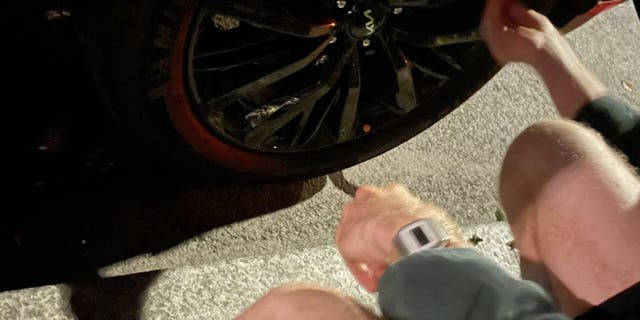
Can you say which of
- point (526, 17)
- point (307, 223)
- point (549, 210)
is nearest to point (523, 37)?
point (526, 17)

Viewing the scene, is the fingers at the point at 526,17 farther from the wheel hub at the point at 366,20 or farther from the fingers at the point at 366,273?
the fingers at the point at 366,273

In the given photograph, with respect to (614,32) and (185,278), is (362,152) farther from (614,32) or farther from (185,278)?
(614,32)

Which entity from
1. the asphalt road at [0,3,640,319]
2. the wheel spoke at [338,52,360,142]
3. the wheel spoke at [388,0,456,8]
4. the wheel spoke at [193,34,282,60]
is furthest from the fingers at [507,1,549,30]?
the asphalt road at [0,3,640,319]

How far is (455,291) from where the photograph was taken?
1170 mm

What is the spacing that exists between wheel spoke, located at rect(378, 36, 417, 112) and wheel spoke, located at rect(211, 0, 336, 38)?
0.58ft

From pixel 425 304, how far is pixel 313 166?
786 millimetres

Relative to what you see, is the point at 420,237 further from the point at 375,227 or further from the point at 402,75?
the point at 402,75

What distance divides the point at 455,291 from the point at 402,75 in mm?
774

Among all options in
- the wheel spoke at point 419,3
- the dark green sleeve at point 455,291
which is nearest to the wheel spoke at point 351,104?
the wheel spoke at point 419,3

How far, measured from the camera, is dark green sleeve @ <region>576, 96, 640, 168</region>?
138cm

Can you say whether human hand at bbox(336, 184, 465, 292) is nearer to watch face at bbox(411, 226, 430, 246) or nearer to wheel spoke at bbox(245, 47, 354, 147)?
watch face at bbox(411, 226, 430, 246)

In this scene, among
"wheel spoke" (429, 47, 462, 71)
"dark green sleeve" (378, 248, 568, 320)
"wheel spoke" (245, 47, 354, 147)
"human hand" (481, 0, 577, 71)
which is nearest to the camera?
"dark green sleeve" (378, 248, 568, 320)

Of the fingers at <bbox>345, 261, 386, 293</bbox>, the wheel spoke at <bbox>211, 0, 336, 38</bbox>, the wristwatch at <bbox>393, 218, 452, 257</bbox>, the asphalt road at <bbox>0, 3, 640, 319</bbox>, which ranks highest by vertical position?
the wheel spoke at <bbox>211, 0, 336, 38</bbox>

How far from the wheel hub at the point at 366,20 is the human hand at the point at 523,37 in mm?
214
